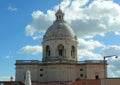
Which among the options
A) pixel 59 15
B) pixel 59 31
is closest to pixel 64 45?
A: pixel 59 31

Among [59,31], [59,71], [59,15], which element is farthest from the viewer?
[59,15]

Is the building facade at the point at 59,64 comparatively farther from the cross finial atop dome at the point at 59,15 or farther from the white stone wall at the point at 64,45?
the cross finial atop dome at the point at 59,15

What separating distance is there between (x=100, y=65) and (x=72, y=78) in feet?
24.0

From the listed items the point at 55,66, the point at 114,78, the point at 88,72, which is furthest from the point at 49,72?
the point at 114,78

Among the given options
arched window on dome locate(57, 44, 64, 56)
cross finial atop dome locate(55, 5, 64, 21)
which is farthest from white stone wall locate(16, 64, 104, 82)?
cross finial atop dome locate(55, 5, 64, 21)

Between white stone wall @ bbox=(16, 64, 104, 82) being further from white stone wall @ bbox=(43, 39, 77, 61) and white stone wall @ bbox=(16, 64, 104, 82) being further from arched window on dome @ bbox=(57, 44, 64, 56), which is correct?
arched window on dome @ bbox=(57, 44, 64, 56)

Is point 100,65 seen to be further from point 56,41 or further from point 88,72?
point 56,41

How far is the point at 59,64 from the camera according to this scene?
326 ft

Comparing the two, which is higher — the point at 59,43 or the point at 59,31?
the point at 59,31

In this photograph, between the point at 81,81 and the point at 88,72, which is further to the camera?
the point at 88,72

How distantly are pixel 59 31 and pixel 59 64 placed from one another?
30.0 feet

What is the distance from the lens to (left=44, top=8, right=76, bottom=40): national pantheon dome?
4085 inches

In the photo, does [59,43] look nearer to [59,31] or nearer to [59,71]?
[59,31]

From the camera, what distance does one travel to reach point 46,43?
10469cm
